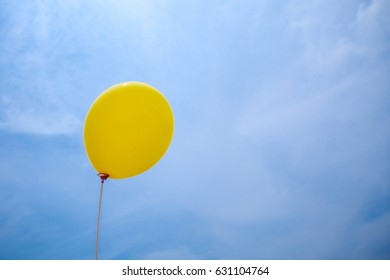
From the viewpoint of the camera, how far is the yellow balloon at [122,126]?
9.05 ft

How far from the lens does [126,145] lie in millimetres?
2809

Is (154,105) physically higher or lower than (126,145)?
higher

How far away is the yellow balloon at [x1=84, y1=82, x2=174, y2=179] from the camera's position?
276cm

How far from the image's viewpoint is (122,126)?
277 centimetres
